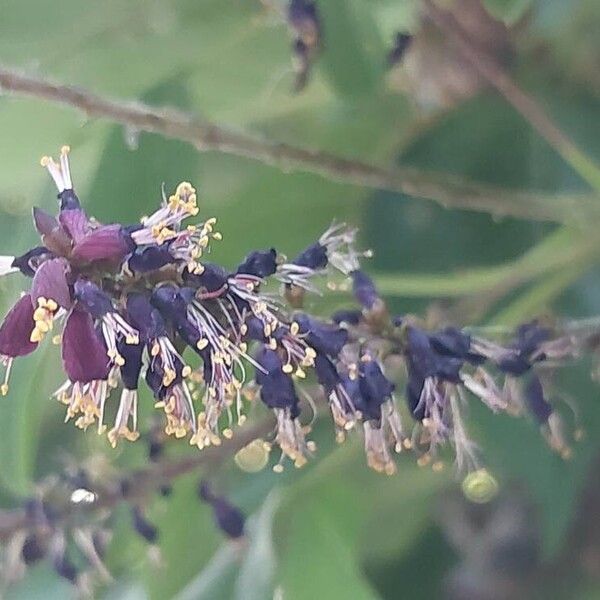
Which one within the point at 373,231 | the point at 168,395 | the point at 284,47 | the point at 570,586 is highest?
the point at 284,47

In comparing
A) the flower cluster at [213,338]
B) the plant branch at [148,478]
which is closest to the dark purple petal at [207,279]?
the flower cluster at [213,338]

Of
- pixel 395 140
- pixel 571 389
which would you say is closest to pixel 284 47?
pixel 395 140

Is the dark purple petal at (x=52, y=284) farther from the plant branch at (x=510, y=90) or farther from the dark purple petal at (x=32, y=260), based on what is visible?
the plant branch at (x=510, y=90)

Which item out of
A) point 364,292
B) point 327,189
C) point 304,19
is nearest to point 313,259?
point 364,292

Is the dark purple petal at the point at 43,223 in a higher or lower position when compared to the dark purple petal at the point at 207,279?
higher

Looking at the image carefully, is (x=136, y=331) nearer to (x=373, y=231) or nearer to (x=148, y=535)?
(x=148, y=535)

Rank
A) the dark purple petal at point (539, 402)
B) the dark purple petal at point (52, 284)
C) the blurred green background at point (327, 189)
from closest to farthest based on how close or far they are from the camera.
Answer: the dark purple petal at point (52, 284), the dark purple petal at point (539, 402), the blurred green background at point (327, 189)

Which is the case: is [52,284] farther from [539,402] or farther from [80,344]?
[539,402]
